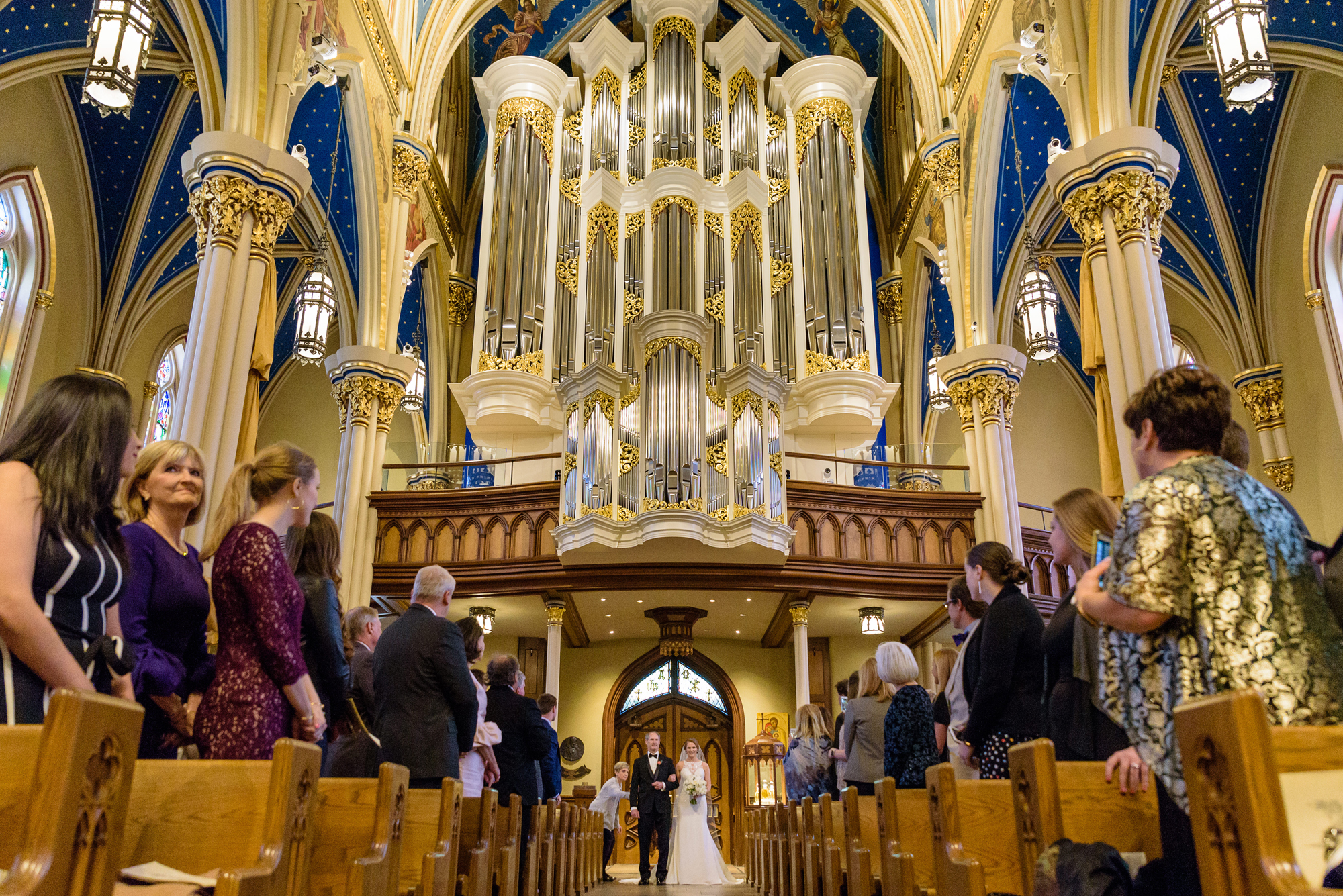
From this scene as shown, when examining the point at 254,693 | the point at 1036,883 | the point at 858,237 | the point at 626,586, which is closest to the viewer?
the point at 1036,883

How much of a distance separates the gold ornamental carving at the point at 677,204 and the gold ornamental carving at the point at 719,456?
3.89 meters

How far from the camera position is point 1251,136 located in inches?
489

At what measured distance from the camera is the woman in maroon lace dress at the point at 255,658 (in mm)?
2857

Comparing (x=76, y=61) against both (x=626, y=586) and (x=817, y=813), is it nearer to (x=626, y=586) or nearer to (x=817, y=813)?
(x=626, y=586)

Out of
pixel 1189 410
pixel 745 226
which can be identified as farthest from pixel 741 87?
pixel 1189 410

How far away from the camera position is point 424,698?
3.95 m

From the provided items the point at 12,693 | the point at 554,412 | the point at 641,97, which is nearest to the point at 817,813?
the point at 12,693

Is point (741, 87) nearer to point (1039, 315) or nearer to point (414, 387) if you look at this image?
point (414, 387)

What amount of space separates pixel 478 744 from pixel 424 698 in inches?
34.5

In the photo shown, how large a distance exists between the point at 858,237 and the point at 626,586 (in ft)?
18.9

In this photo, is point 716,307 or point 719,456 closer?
point 719,456

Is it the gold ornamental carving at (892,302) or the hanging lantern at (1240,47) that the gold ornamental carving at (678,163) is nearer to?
the gold ornamental carving at (892,302)

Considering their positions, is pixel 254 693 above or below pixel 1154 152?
below

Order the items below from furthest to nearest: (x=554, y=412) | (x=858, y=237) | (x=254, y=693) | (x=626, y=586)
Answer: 1. (x=858, y=237)
2. (x=554, y=412)
3. (x=626, y=586)
4. (x=254, y=693)
